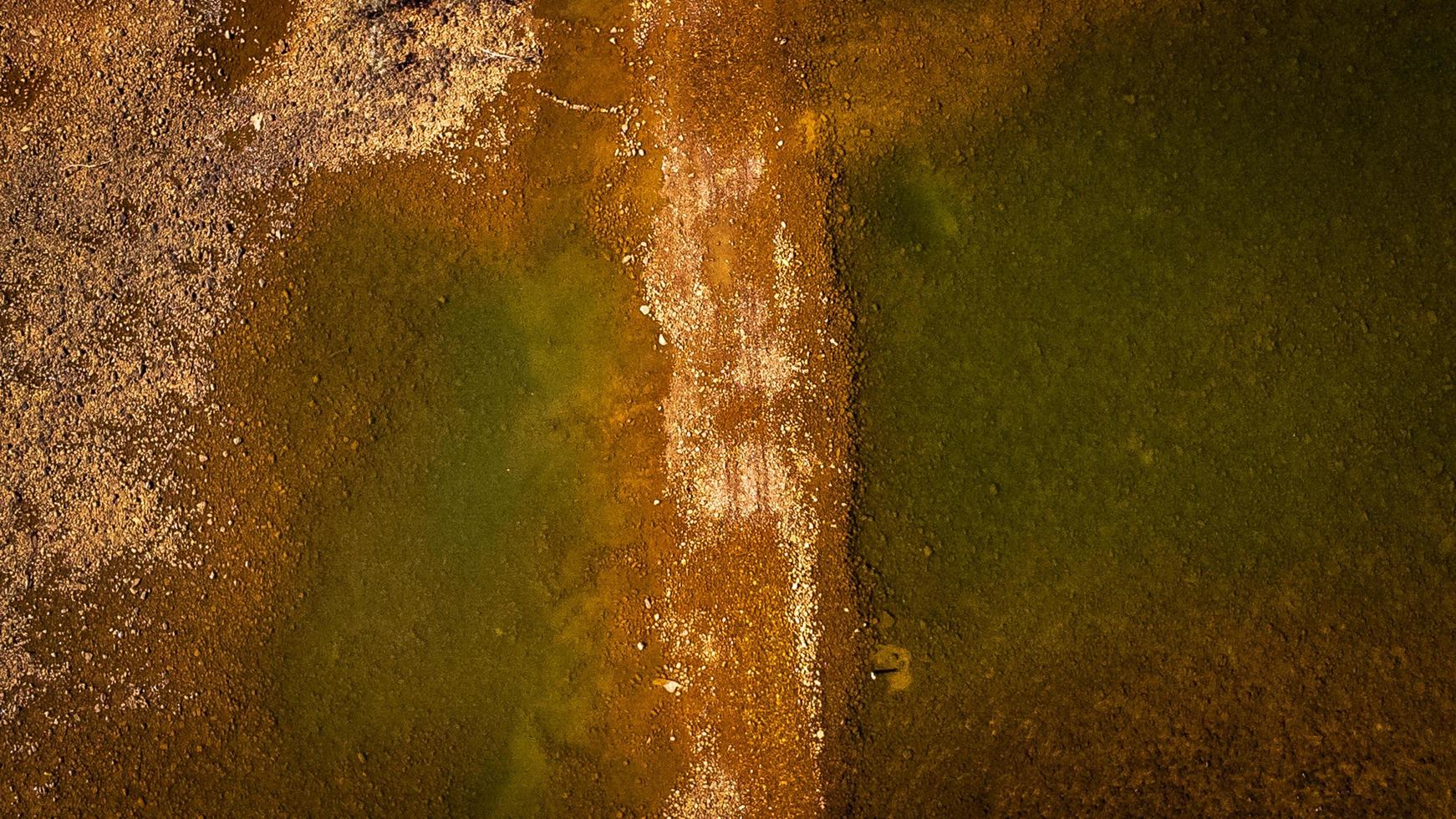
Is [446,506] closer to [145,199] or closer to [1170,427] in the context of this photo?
[145,199]

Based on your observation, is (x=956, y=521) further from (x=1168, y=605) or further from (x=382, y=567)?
(x=382, y=567)

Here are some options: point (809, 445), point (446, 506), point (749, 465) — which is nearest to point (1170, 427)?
point (809, 445)

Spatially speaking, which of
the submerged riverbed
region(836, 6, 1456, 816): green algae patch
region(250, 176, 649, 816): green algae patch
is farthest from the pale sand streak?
region(250, 176, 649, 816): green algae patch

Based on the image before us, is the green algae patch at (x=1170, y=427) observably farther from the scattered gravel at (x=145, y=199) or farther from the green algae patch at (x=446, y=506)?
the scattered gravel at (x=145, y=199)

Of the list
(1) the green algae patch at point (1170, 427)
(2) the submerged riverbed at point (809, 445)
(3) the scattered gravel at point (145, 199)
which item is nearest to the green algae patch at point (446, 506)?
(2) the submerged riverbed at point (809, 445)

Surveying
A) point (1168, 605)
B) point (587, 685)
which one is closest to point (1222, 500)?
point (1168, 605)

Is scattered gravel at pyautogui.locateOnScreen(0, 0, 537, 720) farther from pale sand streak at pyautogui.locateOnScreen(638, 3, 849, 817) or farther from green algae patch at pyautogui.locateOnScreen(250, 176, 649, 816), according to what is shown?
pale sand streak at pyautogui.locateOnScreen(638, 3, 849, 817)
